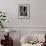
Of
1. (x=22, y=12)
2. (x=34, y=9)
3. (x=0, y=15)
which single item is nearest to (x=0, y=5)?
(x=0, y=15)

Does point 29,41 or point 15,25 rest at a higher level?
point 15,25

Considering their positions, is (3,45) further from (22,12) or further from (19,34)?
(22,12)

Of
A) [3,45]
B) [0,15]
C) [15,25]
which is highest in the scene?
[0,15]

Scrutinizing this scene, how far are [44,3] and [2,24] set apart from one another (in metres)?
1.40

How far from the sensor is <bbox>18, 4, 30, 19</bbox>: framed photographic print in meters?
4.04

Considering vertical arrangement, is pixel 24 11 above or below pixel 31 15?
above

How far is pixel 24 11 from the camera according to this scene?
13.4 feet

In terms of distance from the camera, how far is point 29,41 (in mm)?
3648

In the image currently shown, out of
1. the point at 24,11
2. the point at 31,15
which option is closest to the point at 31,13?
the point at 31,15

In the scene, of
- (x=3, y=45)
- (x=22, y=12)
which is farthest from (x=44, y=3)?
(x=3, y=45)

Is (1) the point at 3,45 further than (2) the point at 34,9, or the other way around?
(2) the point at 34,9

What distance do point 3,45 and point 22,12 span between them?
113 centimetres

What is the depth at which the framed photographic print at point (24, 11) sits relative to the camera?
159 inches

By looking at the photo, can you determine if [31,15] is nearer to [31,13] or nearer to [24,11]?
[31,13]
